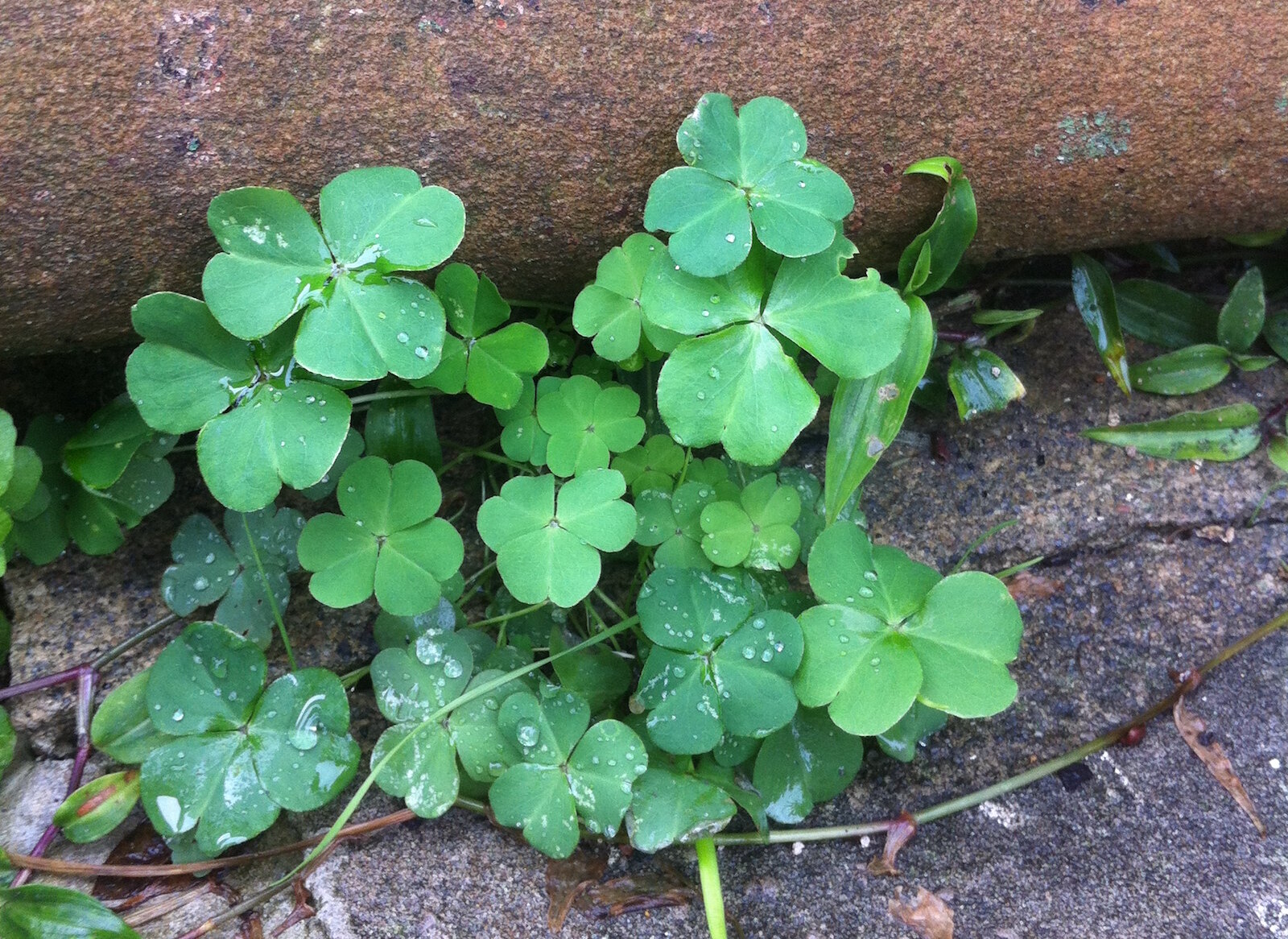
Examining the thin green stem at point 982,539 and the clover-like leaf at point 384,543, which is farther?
the thin green stem at point 982,539

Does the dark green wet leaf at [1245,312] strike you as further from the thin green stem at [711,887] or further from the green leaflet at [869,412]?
the thin green stem at [711,887]

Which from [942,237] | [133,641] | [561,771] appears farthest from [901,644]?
[133,641]

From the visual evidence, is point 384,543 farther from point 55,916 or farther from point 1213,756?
point 1213,756

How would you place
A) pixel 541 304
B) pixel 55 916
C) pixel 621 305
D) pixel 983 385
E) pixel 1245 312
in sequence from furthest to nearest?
pixel 1245 312 < pixel 983 385 < pixel 541 304 < pixel 621 305 < pixel 55 916

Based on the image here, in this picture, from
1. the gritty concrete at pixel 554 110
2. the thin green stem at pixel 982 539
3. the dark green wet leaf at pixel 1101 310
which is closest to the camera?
the gritty concrete at pixel 554 110

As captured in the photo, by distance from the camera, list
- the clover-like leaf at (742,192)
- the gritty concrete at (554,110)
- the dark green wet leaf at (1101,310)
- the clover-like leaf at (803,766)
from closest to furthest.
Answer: the gritty concrete at (554,110) < the clover-like leaf at (742,192) < the clover-like leaf at (803,766) < the dark green wet leaf at (1101,310)

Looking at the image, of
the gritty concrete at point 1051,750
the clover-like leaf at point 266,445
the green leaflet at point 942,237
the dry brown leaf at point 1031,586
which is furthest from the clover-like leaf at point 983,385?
the clover-like leaf at point 266,445
